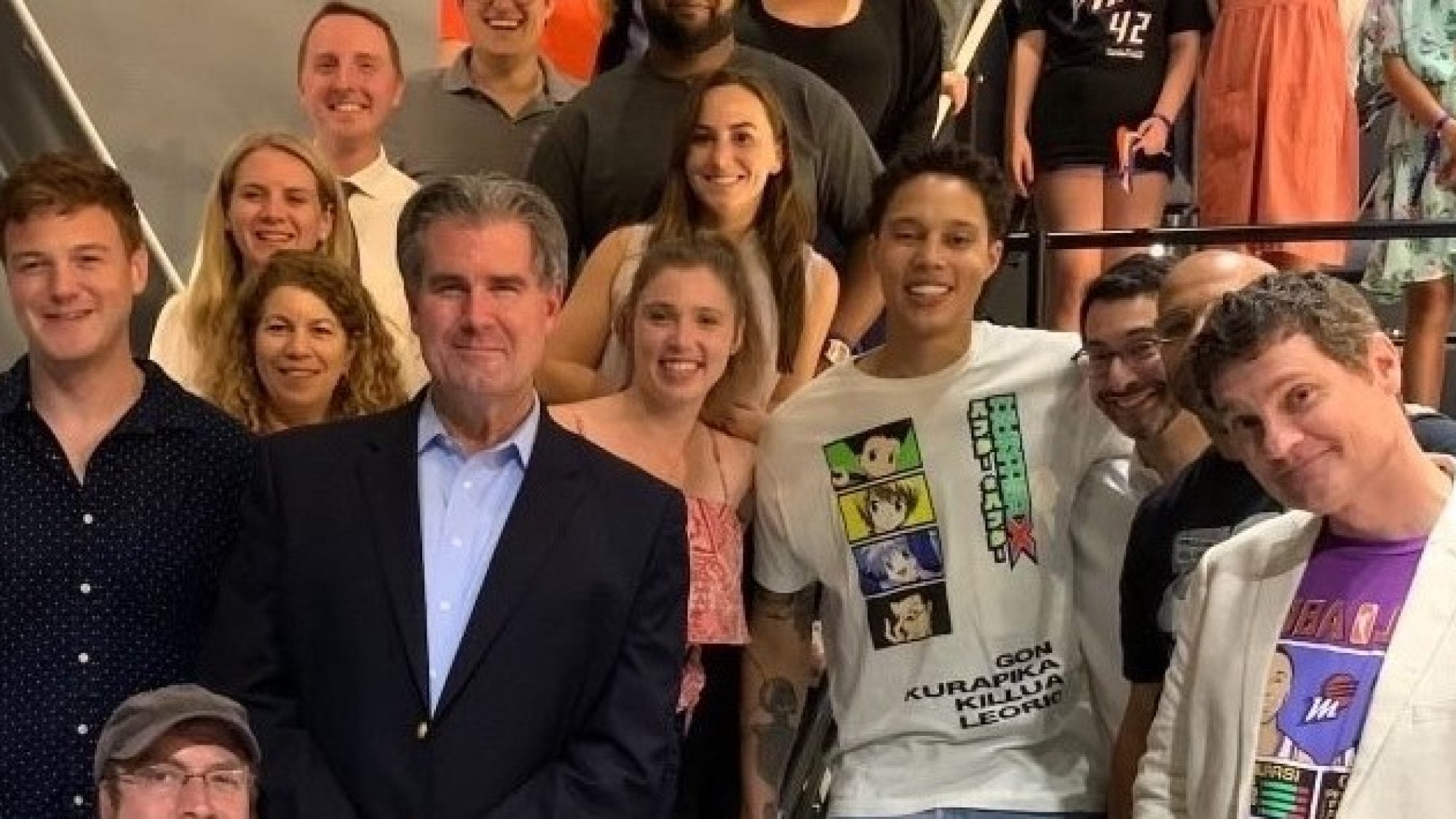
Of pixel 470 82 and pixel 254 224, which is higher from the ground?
pixel 470 82

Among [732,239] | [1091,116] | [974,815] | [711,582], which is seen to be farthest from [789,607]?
[1091,116]

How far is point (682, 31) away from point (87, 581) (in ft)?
5.19

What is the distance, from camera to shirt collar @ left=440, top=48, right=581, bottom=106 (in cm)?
432

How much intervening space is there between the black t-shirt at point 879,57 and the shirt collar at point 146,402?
164 cm

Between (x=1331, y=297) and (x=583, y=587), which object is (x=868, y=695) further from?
(x=1331, y=297)

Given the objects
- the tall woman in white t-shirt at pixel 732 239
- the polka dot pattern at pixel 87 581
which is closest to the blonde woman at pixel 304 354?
the tall woman in white t-shirt at pixel 732 239

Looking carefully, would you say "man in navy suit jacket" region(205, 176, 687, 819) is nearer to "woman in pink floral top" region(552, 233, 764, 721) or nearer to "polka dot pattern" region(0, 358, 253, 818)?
"polka dot pattern" region(0, 358, 253, 818)

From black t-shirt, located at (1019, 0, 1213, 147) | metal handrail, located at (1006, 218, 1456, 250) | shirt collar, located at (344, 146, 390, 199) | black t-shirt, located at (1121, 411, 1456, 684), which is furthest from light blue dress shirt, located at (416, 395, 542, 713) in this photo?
black t-shirt, located at (1019, 0, 1213, 147)

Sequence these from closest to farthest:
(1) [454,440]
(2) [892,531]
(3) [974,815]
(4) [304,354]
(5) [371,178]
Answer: (1) [454,440] → (3) [974,815] → (2) [892,531] → (4) [304,354] → (5) [371,178]

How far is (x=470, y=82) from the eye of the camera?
170 inches

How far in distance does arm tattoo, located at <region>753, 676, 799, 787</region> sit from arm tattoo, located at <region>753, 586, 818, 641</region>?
0.28 ft

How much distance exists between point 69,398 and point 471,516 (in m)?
0.56

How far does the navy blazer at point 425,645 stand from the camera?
2.56 m

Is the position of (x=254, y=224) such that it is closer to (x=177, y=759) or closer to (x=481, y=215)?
(x=481, y=215)
